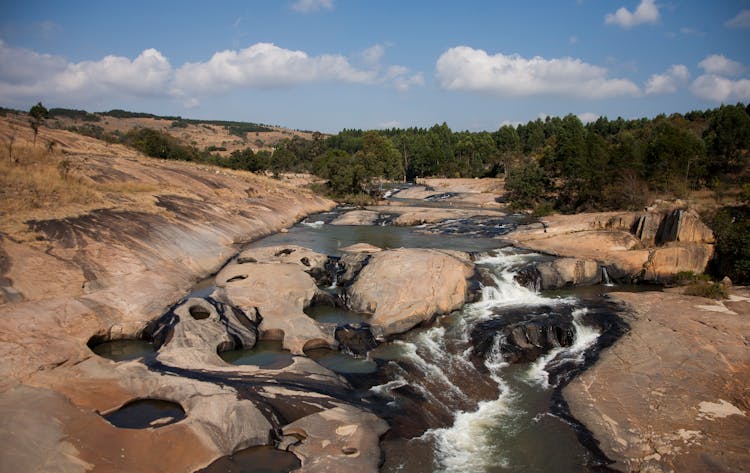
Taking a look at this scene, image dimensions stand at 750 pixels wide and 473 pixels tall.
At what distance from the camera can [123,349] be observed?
→ 16.4 meters

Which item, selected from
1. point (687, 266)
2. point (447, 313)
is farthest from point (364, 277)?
point (687, 266)

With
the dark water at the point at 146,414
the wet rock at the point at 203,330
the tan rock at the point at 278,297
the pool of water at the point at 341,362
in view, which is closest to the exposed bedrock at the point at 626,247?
the pool of water at the point at 341,362

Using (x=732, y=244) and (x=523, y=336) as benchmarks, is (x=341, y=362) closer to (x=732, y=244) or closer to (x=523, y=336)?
(x=523, y=336)

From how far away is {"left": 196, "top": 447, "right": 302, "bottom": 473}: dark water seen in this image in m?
10.0

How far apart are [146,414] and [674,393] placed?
46.0 ft

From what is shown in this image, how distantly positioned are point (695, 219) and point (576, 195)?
69.2 feet

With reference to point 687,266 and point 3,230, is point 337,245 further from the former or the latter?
point 687,266

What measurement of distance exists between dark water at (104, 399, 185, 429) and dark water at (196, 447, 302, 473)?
6.12ft

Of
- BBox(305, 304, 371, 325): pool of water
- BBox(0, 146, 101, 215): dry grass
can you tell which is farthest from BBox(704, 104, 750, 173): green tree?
BBox(0, 146, 101, 215): dry grass

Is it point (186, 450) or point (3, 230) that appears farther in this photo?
point (3, 230)

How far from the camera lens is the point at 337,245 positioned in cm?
3259

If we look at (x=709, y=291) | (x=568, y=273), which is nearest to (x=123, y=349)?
(x=568, y=273)

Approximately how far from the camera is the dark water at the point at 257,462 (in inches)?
395

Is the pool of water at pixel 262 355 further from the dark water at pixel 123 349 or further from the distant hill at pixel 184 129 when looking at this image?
the distant hill at pixel 184 129
